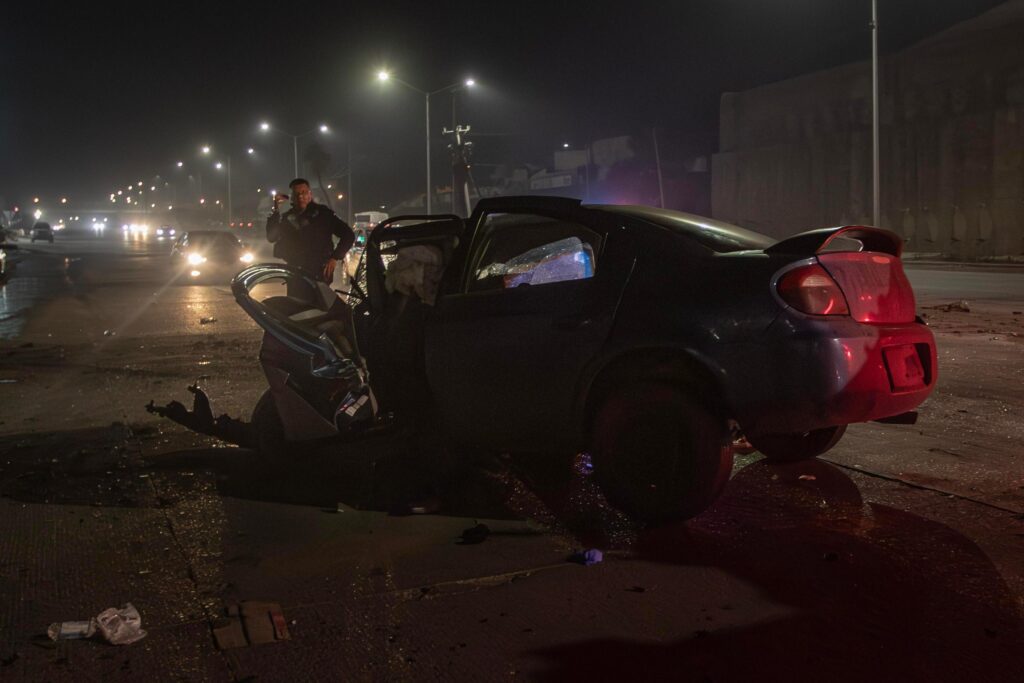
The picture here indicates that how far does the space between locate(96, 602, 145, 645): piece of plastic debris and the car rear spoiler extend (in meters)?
3.11

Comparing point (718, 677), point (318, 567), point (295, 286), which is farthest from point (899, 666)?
point (295, 286)

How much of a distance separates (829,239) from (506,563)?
206cm

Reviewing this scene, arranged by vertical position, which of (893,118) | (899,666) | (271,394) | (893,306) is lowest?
(899,666)

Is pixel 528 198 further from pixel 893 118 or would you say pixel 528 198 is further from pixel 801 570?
pixel 893 118

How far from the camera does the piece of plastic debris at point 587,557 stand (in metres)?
4.46

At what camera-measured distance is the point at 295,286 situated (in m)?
6.85

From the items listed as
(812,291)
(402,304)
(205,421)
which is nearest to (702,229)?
(812,291)

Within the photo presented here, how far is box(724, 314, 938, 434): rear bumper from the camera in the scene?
4.37m

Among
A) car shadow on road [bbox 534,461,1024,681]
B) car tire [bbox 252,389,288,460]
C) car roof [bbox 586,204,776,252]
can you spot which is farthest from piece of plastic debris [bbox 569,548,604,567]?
car tire [bbox 252,389,288,460]

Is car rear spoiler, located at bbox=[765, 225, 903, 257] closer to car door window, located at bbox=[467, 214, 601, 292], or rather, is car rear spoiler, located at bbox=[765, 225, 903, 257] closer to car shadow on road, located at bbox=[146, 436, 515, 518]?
car door window, located at bbox=[467, 214, 601, 292]

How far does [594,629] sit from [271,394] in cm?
315

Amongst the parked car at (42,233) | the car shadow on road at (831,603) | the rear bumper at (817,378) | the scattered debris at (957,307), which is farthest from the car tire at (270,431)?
the parked car at (42,233)

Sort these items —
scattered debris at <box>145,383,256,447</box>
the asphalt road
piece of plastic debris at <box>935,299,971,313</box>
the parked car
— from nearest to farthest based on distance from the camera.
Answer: the asphalt road < scattered debris at <box>145,383,256,447</box> < piece of plastic debris at <box>935,299,971,313</box> < the parked car

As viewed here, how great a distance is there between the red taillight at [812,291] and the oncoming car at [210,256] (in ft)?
84.4
